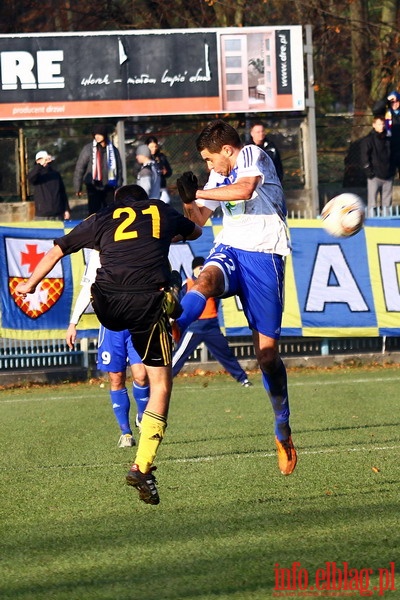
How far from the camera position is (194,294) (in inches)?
306

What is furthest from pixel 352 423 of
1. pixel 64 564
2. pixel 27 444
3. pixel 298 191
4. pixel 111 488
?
pixel 298 191

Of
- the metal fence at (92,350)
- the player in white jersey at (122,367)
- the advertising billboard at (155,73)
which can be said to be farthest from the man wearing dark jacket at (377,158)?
the player in white jersey at (122,367)

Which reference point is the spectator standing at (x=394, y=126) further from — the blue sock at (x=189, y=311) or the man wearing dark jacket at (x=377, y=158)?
the blue sock at (x=189, y=311)

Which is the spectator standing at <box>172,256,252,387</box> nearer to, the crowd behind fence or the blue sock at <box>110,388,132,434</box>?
the crowd behind fence

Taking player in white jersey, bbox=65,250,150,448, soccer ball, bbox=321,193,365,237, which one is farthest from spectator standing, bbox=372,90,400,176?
soccer ball, bbox=321,193,365,237

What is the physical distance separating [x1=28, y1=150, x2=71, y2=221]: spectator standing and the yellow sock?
12770 millimetres

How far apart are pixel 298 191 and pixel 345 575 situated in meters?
16.8

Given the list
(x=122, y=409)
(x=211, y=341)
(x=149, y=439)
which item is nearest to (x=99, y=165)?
(x=211, y=341)

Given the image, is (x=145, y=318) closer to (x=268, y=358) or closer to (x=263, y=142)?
(x=268, y=358)

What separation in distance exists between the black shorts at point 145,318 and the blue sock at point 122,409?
328cm

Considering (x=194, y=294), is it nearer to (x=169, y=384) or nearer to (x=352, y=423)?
(x=169, y=384)

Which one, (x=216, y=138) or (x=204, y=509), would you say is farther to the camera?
(x=216, y=138)

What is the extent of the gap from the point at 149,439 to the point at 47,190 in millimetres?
13230

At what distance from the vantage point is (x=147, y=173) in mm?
19328
